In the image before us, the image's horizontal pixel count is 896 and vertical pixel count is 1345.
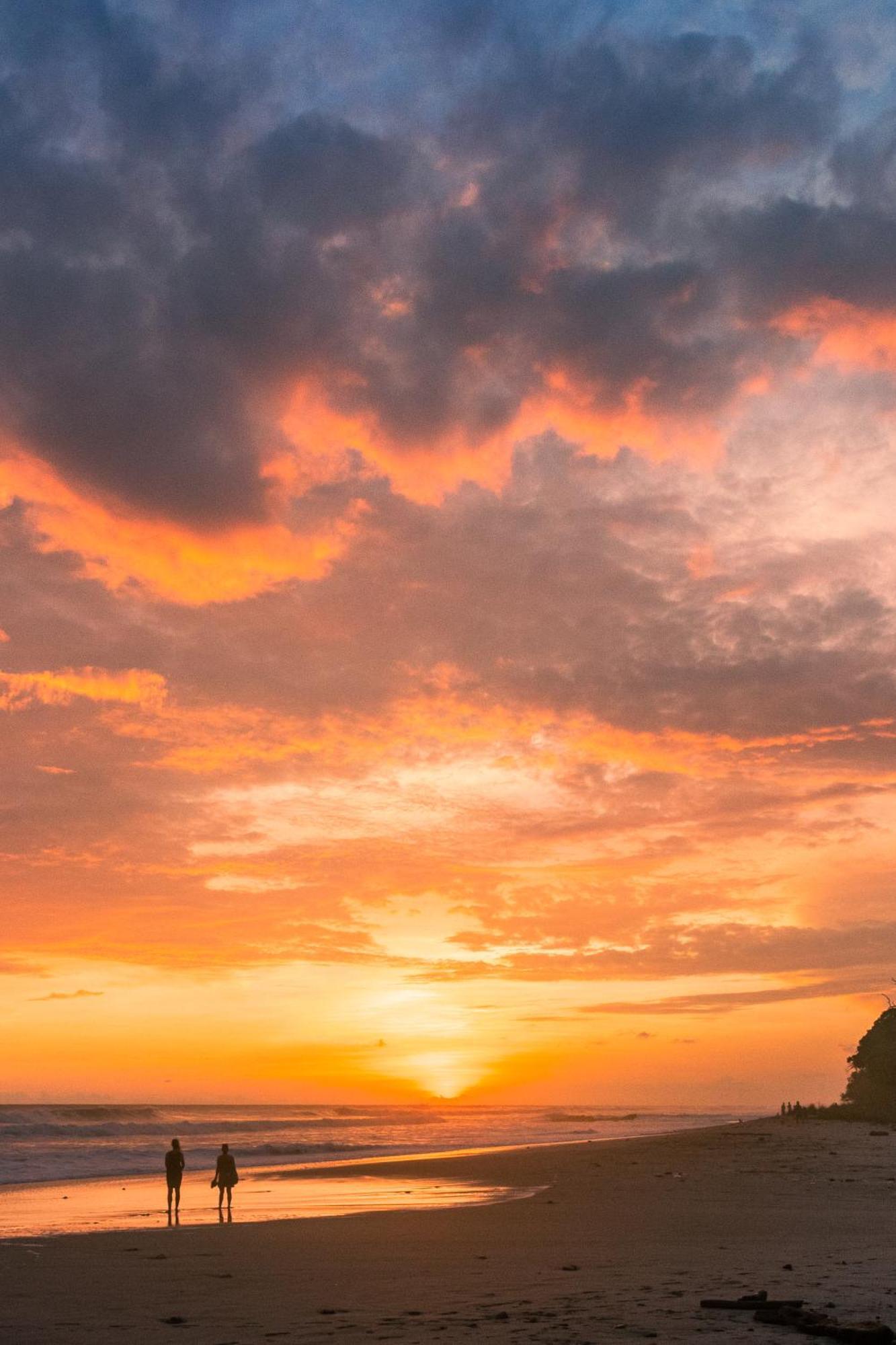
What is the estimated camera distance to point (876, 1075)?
61.0 m

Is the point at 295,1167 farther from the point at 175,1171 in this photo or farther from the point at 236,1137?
the point at 236,1137

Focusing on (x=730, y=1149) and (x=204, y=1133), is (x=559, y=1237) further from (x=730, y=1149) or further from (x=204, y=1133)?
(x=204, y=1133)

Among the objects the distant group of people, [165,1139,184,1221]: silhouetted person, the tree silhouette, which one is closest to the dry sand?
the distant group of people

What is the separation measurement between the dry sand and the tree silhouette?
95.6 feet

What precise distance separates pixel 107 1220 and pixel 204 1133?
6294 centimetres

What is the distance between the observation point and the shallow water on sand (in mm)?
29266

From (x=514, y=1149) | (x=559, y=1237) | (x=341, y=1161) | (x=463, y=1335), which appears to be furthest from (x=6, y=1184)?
(x=463, y=1335)

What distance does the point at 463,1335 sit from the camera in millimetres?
11828

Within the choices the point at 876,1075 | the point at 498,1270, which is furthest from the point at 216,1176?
the point at 876,1075

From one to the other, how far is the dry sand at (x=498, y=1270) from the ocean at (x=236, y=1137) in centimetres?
3130

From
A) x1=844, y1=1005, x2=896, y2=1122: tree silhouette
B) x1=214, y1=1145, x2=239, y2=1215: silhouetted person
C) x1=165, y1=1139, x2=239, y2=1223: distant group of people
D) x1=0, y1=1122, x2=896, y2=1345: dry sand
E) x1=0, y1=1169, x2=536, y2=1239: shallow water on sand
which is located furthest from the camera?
x1=844, y1=1005, x2=896, y2=1122: tree silhouette

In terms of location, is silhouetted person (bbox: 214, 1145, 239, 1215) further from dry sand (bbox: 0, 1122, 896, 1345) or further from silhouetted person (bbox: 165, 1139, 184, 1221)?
dry sand (bbox: 0, 1122, 896, 1345)

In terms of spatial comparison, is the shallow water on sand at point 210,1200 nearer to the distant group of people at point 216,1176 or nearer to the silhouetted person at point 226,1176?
the distant group of people at point 216,1176

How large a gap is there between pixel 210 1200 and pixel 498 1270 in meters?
21.4
